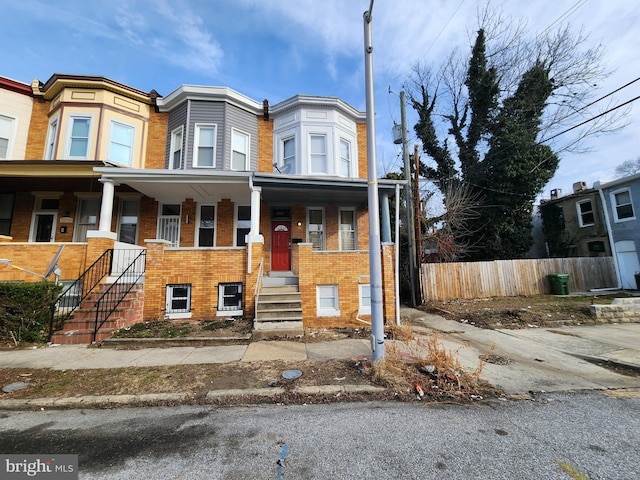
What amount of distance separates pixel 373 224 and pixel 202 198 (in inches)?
332

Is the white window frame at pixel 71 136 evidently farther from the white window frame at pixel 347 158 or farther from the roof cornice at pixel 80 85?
the white window frame at pixel 347 158

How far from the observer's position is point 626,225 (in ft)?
49.7

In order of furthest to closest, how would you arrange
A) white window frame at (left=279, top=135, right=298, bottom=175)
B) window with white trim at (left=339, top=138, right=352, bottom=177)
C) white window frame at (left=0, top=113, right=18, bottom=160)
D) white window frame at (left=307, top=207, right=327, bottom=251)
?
window with white trim at (left=339, top=138, right=352, bottom=177), white window frame at (left=279, top=135, right=298, bottom=175), white window frame at (left=307, top=207, right=327, bottom=251), white window frame at (left=0, top=113, right=18, bottom=160)

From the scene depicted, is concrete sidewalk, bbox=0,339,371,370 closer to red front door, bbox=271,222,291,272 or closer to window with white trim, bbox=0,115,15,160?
red front door, bbox=271,222,291,272

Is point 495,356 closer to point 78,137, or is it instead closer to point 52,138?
point 78,137

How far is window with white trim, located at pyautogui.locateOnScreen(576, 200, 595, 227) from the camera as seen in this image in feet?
58.3

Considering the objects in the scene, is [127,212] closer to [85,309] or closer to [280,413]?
[85,309]

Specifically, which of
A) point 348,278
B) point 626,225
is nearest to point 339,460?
point 348,278

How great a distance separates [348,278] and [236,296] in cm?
347

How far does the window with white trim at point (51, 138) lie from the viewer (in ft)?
36.4

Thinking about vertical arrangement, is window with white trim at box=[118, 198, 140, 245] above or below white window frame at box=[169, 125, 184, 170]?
below

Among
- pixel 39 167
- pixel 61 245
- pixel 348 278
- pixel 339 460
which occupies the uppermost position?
pixel 39 167

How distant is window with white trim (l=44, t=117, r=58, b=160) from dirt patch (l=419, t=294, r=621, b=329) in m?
16.4

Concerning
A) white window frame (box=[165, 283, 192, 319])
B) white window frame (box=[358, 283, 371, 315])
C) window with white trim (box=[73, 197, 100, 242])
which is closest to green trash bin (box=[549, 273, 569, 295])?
white window frame (box=[358, 283, 371, 315])
